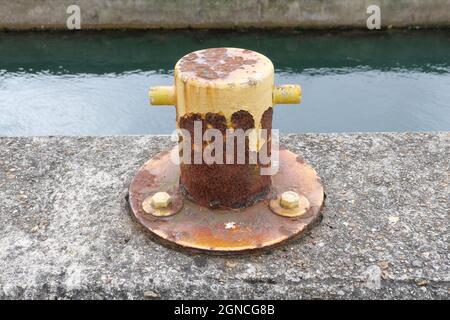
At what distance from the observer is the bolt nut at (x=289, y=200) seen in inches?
59.3

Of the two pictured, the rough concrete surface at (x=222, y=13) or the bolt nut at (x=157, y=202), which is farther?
the rough concrete surface at (x=222, y=13)

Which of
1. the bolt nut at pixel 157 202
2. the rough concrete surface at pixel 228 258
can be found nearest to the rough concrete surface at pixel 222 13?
the rough concrete surface at pixel 228 258

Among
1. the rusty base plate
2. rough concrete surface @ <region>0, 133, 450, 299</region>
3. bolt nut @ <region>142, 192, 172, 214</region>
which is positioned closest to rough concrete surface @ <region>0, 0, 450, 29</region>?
A: rough concrete surface @ <region>0, 133, 450, 299</region>

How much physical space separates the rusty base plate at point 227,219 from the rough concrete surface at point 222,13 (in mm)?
5082

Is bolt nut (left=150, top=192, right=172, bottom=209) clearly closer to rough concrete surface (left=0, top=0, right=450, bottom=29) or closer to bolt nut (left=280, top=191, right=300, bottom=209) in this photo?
bolt nut (left=280, top=191, right=300, bottom=209)

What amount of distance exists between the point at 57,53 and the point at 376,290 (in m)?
5.67

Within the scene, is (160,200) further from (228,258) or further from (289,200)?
(289,200)

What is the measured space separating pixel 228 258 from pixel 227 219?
0.14 metres

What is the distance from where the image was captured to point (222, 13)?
6.39 meters

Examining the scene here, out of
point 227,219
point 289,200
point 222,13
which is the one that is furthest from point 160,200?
point 222,13

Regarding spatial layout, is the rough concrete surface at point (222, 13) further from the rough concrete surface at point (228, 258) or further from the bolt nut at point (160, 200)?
the bolt nut at point (160, 200)

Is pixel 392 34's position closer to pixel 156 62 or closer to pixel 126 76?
pixel 156 62

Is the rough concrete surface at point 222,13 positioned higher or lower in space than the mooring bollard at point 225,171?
higher

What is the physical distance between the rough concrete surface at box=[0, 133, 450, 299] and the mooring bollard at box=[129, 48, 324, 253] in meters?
0.06
